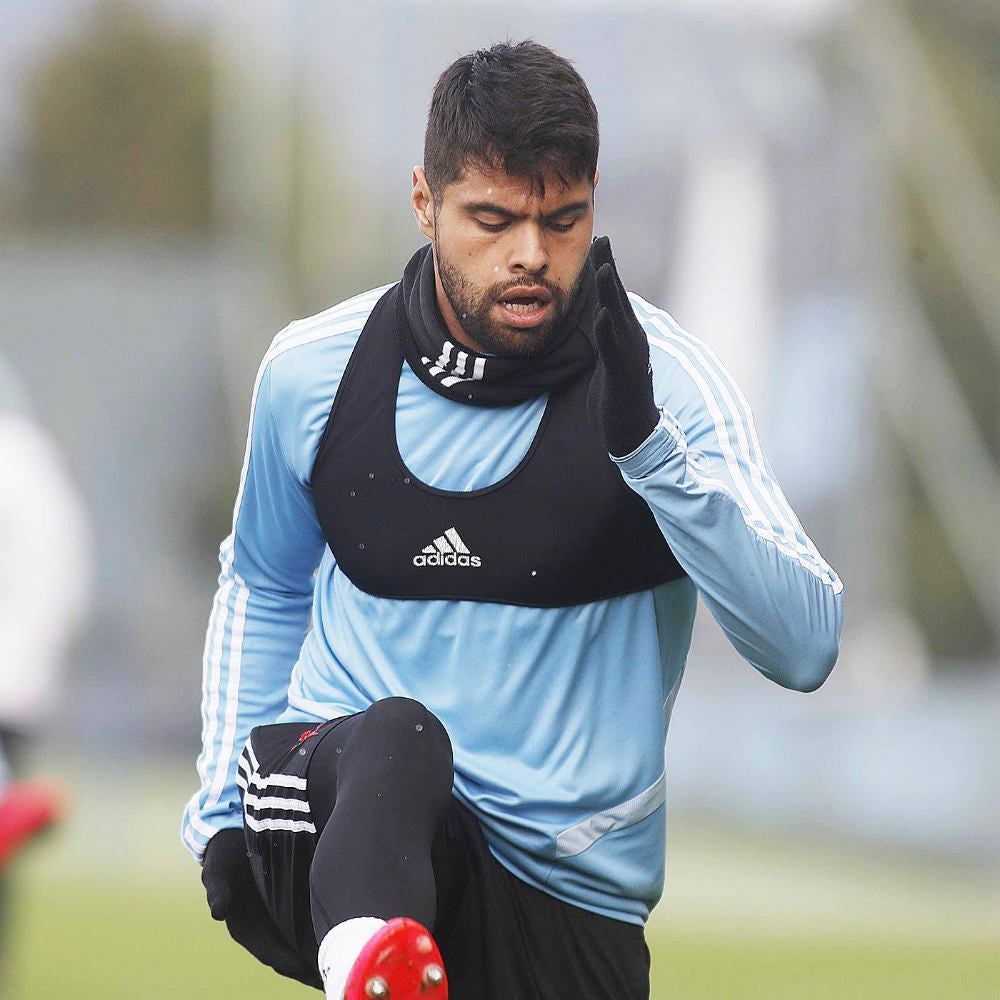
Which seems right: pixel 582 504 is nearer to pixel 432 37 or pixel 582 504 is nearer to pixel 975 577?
pixel 975 577

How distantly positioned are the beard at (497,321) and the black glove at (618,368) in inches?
9.6

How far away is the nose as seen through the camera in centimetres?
304

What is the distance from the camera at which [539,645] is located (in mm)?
3178

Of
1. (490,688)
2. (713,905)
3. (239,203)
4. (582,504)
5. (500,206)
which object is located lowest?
(713,905)

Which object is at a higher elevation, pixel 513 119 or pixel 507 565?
pixel 513 119

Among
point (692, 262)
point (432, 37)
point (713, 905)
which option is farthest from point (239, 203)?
point (713, 905)

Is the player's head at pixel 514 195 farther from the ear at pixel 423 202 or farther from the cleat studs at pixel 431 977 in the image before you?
the cleat studs at pixel 431 977

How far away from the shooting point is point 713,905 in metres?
9.52

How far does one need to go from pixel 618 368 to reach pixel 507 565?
470 millimetres

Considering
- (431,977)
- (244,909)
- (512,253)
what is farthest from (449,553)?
(431,977)

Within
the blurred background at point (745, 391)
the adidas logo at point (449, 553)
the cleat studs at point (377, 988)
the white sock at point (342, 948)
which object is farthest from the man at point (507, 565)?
the blurred background at point (745, 391)

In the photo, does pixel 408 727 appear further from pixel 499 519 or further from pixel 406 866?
pixel 499 519

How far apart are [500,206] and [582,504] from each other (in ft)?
1.55

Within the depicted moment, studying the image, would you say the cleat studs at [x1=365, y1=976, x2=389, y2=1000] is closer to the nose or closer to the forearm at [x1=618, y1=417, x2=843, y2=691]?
the forearm at [x1=618, y1=417, x2=843, y2=691]
